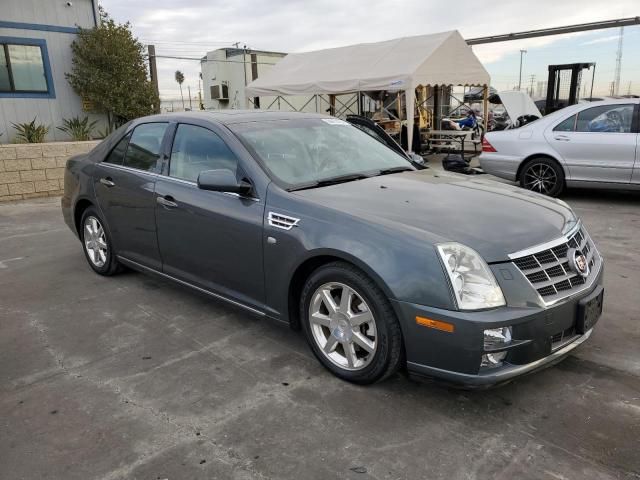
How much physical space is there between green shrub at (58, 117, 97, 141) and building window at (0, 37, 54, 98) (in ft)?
2.44

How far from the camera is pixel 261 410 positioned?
9.11 ft

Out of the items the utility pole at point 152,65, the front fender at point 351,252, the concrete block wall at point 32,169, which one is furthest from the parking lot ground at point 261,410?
the utility pole at point 152,65

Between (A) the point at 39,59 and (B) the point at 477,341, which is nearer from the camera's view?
(B) the point at 477,341

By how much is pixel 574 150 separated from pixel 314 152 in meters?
5.40

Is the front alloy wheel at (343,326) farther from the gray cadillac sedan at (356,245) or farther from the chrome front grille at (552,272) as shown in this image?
the chrome front grille at (552,272)

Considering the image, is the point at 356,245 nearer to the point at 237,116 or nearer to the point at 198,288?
the point at 198,288

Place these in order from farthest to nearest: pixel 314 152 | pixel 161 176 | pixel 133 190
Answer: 1. pixel 133 190
2. pixel 161 176
3. pixel 314 152

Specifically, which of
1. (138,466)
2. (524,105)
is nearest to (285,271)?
(138,466)

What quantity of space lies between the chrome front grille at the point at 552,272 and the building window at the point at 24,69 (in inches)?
503

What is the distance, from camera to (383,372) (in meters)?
2.79

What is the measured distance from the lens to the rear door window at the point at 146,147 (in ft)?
13.7

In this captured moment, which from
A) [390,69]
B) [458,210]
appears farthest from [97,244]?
[390,69]

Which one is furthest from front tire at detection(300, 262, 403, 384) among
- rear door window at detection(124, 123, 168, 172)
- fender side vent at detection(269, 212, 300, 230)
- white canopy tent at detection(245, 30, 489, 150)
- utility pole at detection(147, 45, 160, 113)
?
utility pole at detection(147, 45, 160, 113)

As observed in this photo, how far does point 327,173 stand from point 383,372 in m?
1.42
